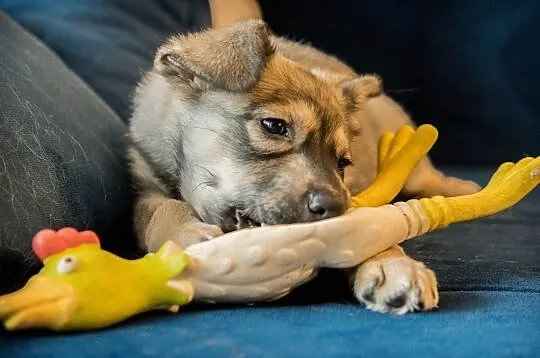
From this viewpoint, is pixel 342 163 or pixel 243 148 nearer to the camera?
pixel 243 148

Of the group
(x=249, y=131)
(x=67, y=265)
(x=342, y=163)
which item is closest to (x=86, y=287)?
(x=67, y=265)

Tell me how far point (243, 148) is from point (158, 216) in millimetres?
219

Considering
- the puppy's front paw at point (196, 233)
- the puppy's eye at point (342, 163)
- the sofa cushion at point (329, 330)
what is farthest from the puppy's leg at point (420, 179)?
the puppy's front paw at point (196, 233)

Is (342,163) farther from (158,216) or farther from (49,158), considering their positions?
(49,158)

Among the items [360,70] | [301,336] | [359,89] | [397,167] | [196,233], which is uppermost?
[360,70]

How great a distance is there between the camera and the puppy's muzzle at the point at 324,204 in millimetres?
1442

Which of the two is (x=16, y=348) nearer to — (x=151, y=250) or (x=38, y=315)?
(x=38, y=315)

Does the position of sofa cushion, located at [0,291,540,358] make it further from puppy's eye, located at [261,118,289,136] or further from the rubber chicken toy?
puppy's eye, located at [261,118,289,136]

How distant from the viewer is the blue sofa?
116 cm

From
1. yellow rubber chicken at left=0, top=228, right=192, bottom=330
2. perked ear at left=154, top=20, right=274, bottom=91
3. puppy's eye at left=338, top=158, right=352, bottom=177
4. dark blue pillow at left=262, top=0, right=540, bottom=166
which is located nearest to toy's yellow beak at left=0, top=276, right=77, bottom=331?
yellow rubber chicken at left=0, top=228, right=192, bottom=330

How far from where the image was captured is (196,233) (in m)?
1.46

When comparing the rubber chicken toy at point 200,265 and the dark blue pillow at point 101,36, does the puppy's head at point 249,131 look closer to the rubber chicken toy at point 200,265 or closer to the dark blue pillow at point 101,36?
the rubber chicken toy at point 200,265

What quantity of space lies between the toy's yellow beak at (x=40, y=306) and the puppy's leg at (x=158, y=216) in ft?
1.07

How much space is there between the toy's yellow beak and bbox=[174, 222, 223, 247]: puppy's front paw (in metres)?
0.32
